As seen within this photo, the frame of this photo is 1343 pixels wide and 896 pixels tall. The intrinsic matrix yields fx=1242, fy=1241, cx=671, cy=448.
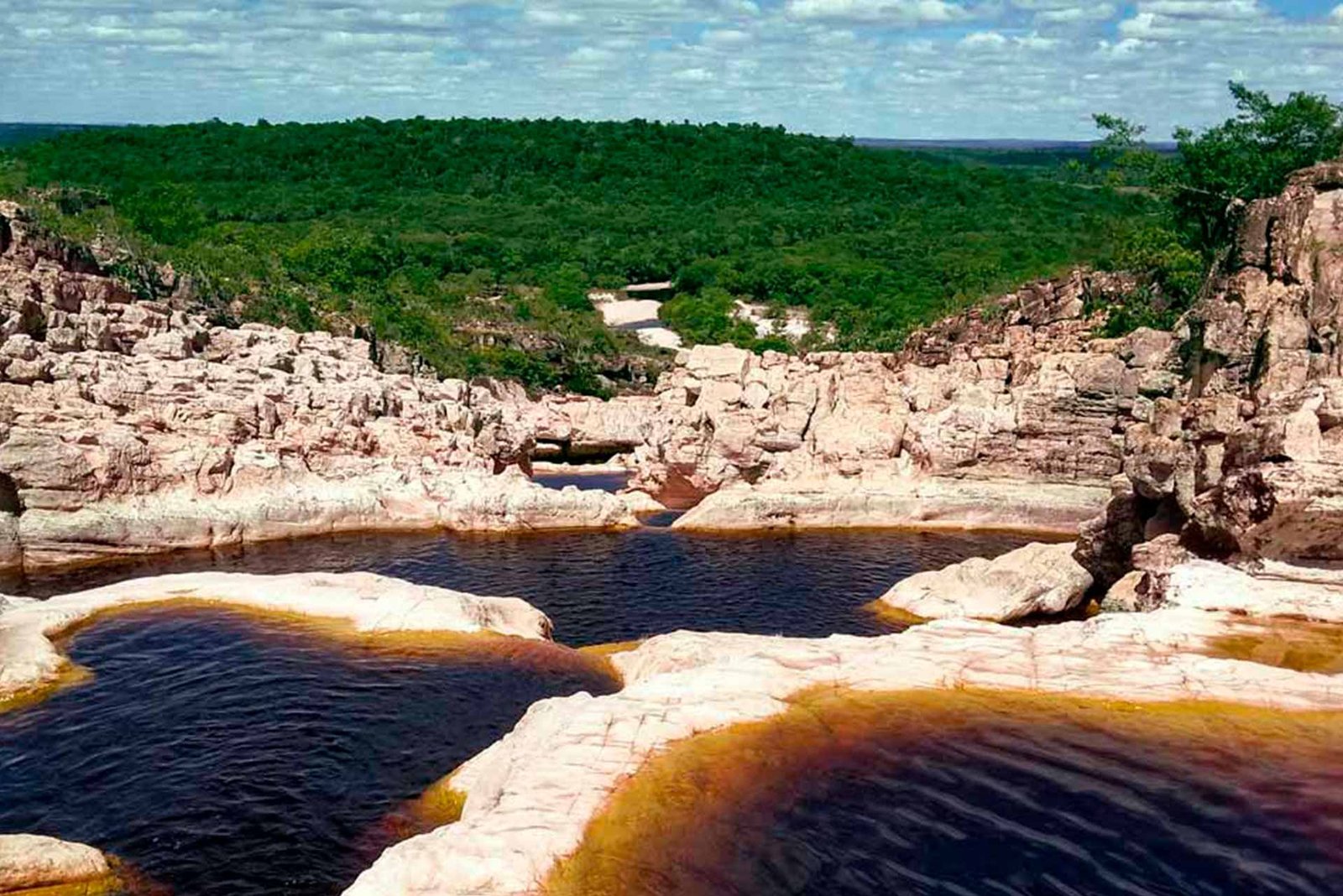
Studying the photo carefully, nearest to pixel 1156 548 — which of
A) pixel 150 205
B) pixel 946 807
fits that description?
pixel 946 807

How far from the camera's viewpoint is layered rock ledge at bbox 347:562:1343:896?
56.0 ft

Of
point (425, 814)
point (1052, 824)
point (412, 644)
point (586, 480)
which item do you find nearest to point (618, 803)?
point (425, 814)

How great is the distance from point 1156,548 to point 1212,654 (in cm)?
662

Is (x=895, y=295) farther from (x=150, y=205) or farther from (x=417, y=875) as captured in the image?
(x=417, y=875)

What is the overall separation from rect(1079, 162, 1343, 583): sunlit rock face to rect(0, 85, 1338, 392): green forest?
25549mm

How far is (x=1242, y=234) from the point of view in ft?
133

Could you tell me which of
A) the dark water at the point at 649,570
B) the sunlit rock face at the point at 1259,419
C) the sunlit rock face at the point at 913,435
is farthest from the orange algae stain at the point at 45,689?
the sunlit rock face at the point at 1259,419

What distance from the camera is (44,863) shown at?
59.9 feet

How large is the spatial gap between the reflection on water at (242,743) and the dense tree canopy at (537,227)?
162 ft

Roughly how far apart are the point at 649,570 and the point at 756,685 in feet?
66.2

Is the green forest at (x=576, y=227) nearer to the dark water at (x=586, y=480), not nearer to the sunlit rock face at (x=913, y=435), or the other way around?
the sunlit rock face at (x=913, y=435)

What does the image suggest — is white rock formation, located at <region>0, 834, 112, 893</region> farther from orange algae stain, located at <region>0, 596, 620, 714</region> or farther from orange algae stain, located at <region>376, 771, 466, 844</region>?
orange algae stain, located at <region>0, 596, 620, 714</region>

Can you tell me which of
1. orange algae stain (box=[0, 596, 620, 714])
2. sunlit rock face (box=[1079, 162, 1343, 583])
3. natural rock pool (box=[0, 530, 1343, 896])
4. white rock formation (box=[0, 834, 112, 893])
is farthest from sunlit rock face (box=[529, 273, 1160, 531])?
white rock formation (box=[0, 834, 112, 893])

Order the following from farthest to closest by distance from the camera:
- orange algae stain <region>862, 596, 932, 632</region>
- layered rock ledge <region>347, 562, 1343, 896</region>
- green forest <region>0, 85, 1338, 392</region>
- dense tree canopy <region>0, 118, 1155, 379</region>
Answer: dense tree canopy <region>0, 118, 1155, 379</region>, green forest <region>0, 85, 1338, 392</region>, orange algae stain <region>862, 596, 932, 632</region>, layered rock ledge <region>347, 562, 1343, 896</region>
